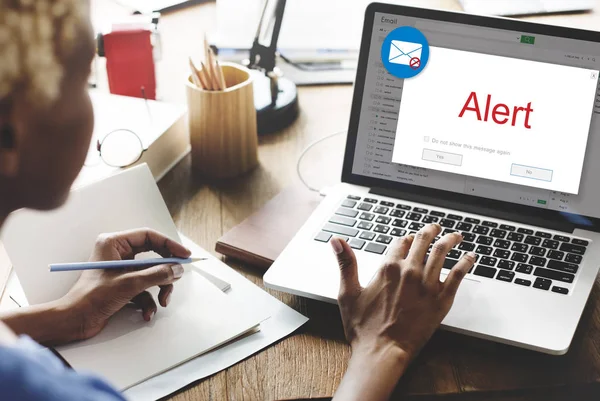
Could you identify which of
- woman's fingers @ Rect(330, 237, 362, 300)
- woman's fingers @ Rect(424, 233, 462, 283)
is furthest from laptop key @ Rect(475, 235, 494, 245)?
woman's fingers @ Rect(330, 237, 362, 300)

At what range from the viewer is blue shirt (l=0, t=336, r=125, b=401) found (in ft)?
1.44

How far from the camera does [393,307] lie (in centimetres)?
83

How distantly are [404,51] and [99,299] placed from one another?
54 cm

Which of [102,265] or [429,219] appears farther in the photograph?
[429,219]

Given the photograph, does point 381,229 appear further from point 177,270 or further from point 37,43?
point 37,43

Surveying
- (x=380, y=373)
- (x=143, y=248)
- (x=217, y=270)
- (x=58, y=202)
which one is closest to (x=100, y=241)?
(x=143, y=248)

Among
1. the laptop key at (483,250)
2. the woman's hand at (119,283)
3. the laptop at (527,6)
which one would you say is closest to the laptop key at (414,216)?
the laptop key at (483,250)

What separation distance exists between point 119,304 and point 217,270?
15 centimetres

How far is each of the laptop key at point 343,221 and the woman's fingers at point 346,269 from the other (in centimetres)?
15

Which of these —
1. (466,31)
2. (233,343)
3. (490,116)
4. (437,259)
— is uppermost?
(466,31)

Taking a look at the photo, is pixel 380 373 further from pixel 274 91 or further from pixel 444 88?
pixel 274 91

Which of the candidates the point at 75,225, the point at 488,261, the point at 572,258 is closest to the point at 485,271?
the point at 488,261

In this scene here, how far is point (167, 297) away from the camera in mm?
896

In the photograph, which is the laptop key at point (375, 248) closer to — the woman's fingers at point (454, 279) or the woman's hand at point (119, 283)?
the woman's fingers at point (454, 279)
